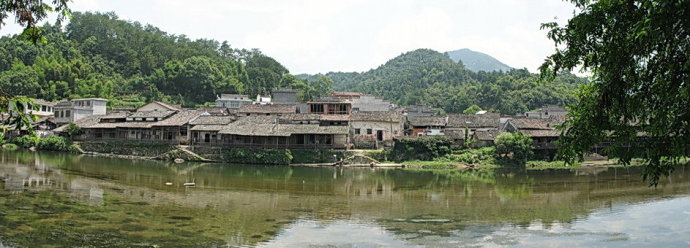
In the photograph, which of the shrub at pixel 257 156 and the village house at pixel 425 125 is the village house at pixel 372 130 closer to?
the village house at pixel 425 125

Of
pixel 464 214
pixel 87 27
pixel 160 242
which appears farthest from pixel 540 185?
pixel 87 27

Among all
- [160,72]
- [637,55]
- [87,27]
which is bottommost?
[637,55]

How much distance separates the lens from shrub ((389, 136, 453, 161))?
43.4 m

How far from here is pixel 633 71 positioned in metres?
8.32

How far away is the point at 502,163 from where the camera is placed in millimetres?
41656

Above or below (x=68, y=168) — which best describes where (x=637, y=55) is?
above

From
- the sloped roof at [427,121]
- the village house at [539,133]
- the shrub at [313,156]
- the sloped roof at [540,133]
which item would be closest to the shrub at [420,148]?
the shrub at [313,156]

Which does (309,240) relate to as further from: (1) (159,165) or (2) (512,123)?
(2) (512,123)

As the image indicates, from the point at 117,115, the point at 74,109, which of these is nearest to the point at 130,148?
the point at 117,115

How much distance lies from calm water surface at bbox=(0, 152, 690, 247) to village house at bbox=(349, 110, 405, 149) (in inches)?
475

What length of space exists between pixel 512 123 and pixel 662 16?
42.5 meters

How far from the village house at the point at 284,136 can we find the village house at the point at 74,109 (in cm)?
1980

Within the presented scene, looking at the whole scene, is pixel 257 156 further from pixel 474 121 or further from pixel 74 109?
pixel 74 109

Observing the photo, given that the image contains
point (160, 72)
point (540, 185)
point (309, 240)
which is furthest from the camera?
point (160, 72)
